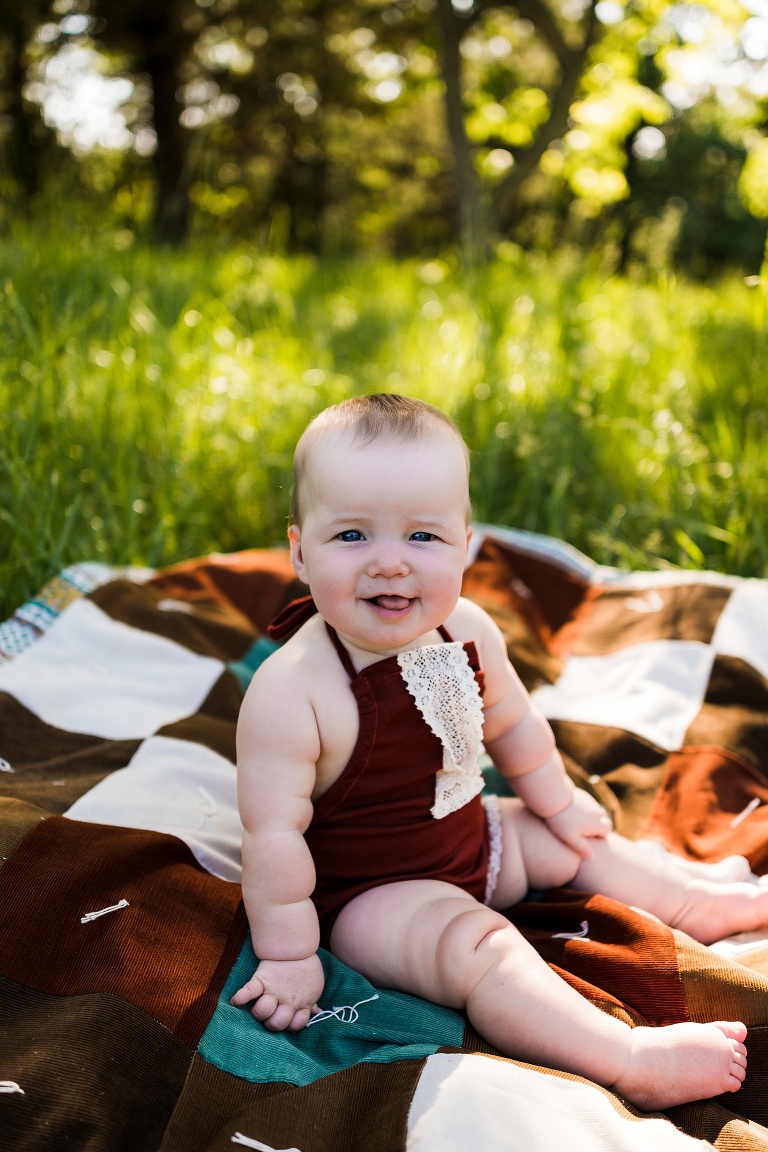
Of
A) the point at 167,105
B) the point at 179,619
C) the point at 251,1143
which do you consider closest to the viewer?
the point at 251,1143

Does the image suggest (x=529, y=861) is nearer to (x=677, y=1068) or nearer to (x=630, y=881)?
(x=630, y=881)

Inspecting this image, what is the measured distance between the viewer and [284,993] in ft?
4.02

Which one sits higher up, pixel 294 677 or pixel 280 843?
pixel 294 677

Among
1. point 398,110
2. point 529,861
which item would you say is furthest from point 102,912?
point 398,110

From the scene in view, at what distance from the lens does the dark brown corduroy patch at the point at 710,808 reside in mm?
1629

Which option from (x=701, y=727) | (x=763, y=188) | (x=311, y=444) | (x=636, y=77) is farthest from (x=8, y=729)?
(x=636, y=77)

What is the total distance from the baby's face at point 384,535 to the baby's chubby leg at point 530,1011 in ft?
1.28

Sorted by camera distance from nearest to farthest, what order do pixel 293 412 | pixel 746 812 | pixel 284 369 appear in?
pixel 746 812, pixel 293 412, pixel 284 369

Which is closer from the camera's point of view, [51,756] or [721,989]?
[721,989]

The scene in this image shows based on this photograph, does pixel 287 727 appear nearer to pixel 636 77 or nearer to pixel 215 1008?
pixel 215 1008

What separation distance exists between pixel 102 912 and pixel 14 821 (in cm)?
19

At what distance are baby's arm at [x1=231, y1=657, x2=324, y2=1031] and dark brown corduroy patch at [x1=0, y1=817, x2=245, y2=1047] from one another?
6 cm

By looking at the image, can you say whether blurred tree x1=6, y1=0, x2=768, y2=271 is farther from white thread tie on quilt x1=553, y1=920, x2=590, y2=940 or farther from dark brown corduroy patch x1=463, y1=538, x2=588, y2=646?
white thread tie on quilt x1=553, y1=920, x2=590, y2=940

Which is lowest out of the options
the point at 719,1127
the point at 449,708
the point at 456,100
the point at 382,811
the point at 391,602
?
the point at 719,1127
